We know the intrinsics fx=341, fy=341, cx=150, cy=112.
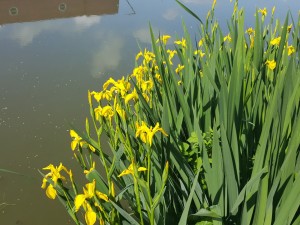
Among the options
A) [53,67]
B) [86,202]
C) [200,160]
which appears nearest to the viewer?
[86,202]

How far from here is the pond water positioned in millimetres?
2021

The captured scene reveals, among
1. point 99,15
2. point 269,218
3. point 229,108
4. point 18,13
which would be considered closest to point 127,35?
point 99,15

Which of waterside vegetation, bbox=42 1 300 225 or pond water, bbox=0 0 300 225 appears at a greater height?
waterside vegetation, bbox=42 1 300 225

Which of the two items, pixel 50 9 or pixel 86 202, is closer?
pixel 86 202

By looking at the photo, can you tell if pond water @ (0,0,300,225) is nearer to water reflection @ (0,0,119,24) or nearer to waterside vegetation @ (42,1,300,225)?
water reflection @ (0,0,119,24)

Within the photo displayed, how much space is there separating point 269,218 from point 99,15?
5.73 meters

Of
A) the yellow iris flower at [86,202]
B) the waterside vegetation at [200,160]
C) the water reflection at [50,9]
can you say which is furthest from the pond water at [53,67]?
the yellow iris flower at [86,202]

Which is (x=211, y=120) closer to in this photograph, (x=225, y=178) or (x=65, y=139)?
(x=225, y=178)

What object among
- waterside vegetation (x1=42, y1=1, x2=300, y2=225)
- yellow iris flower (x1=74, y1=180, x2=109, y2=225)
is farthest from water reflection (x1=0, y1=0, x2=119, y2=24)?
yellow iris flower (x1=74, y1=180, x2=109, y2=225)

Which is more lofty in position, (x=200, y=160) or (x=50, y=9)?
(x=200, y=160)

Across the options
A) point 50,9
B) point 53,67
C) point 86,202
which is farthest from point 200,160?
point 50,9

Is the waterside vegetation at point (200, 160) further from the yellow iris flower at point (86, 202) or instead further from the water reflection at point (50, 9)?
the water reflection at point (50, 9)

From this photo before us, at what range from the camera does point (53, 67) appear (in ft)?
12.4

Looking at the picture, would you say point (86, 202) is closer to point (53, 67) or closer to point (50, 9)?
point (53, 67)
